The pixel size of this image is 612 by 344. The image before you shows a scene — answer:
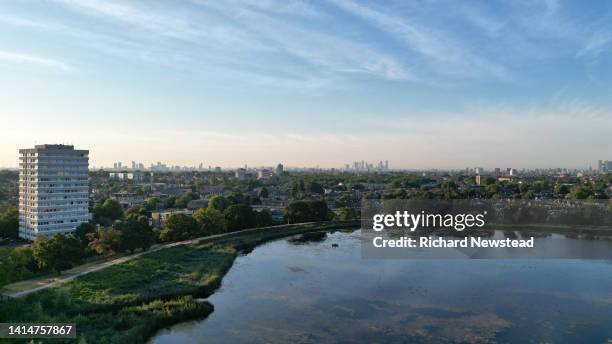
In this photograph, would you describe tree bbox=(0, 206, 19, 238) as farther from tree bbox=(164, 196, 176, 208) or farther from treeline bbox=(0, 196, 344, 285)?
tree bbox=(164, 196, 176, 208)

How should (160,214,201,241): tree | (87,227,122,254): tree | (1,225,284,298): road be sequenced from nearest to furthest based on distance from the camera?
(1,225,284,298): road → (87,227,122,254): tree → (160,214,201,241): tree

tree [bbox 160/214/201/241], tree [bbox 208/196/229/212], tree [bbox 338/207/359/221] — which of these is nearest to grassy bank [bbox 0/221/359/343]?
tree [bbox 160/214/201/241]

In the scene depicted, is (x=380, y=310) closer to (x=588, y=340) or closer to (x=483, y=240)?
(x=588, y=340)

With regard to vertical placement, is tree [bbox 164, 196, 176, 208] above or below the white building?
below

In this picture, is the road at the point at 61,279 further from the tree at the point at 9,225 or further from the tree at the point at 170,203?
the tree at the point at 170,203

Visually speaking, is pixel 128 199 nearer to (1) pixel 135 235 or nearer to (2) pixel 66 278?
(1) pixel 135 235

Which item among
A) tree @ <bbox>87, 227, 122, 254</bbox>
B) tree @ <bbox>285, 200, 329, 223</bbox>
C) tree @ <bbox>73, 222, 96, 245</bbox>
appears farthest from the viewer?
tree @ <bbox>285, 200, 329, 223</bbox>
